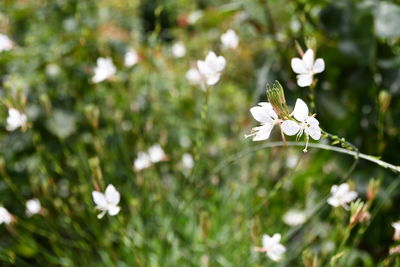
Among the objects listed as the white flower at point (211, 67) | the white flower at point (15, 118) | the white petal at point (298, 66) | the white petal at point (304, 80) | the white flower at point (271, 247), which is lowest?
the white flower at point (271, 247)

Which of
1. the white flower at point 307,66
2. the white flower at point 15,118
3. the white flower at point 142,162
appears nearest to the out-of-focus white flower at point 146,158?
the white flower at point 142,162

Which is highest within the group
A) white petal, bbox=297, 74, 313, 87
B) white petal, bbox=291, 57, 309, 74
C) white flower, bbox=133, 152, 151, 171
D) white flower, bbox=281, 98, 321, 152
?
white flower, bbox=133, 152, 151, 171

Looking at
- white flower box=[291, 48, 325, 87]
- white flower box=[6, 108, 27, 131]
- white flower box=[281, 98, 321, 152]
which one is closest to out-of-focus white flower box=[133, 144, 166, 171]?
white flower box=[6, 108, 27, 131]

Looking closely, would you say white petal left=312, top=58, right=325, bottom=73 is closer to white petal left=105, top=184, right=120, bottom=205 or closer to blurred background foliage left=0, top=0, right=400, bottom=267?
blurred background foliage left=0, top=0, right=400, bottom=267

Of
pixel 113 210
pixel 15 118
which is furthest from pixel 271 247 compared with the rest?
pixel 15 118

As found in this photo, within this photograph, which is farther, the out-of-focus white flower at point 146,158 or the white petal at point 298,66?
the out-of-focus white flower at point 146,158

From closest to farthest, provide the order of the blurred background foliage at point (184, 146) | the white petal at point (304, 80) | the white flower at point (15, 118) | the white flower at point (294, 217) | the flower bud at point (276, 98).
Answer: the flower bud at point (276, 98)
the white petal at point (304, 80)
the white flower at point (15, 118)
the blurred background foliage at point (184, 146)
the white flower at point (294, 217)

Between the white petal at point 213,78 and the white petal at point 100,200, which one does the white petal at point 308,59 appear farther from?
the white petal at point 100,200

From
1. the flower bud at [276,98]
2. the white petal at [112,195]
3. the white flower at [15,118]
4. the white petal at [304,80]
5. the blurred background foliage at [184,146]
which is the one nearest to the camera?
the flower bud at [276,98]
